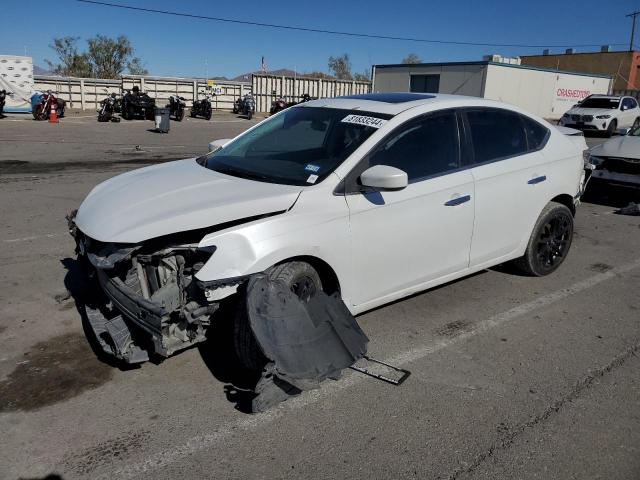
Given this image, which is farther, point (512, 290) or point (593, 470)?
point (512, 290)

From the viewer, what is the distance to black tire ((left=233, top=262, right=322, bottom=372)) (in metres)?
3.30

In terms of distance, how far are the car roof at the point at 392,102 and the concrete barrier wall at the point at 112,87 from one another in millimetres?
29301

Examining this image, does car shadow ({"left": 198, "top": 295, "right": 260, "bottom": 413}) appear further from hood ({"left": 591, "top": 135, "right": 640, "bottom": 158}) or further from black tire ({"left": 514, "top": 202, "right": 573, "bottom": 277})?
hood ({"left": 591, "top": 135, "right": 640, "bottom": 158})

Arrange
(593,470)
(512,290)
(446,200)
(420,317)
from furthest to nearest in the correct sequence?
(512,290), (420,317), (446,200), (593,470)

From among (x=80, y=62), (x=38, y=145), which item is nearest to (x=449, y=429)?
(x=38, y=145)

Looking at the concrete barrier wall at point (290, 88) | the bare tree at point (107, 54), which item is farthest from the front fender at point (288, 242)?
the bare tree at point (107, 54)

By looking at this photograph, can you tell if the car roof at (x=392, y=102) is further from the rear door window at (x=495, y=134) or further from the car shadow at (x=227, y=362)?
the car shadow at (x=227, y=362)

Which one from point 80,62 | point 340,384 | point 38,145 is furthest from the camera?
point 80,62

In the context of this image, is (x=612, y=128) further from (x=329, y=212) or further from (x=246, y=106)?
(x=329, y=212)

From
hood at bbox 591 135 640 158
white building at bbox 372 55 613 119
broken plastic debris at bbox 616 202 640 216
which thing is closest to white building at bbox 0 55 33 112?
white building at bbox 372 55 613 119

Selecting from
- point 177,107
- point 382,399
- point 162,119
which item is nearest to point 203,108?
point 177,107

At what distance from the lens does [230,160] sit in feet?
14.6

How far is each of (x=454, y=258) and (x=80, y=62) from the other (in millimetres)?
52020

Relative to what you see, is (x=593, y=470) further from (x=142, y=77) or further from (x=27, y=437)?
(x=142, y=77)
